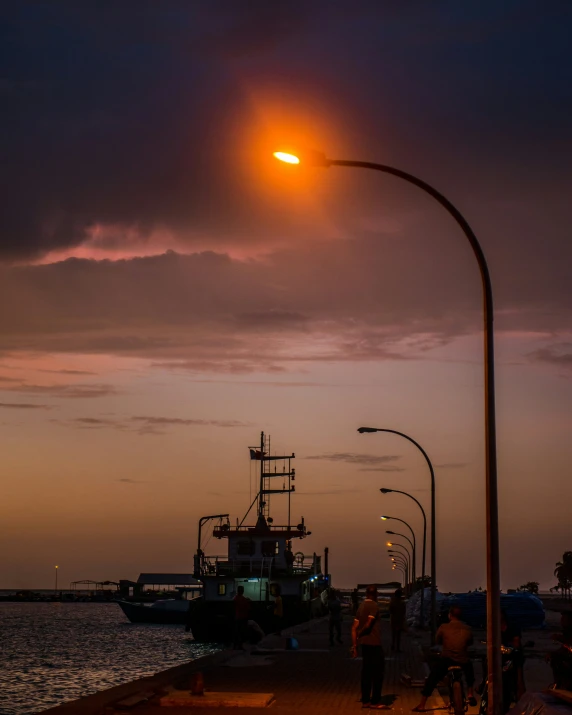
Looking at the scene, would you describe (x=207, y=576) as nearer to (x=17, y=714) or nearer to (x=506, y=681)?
(x=17, y=714)

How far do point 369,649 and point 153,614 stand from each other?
11061 centimetres

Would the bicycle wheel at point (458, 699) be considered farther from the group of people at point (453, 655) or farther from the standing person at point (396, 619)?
the standing person at point (396, 619)

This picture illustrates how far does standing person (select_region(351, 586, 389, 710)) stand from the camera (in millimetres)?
17031

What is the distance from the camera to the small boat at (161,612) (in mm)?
116875

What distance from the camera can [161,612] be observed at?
120125mm

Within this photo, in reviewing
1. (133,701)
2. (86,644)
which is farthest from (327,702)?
(86,644)

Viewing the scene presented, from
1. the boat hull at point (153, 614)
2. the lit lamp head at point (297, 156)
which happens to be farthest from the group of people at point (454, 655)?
the boat hull at point (153, 614)

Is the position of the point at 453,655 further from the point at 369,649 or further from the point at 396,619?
the point at 396,619

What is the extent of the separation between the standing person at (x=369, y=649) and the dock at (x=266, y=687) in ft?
1.12

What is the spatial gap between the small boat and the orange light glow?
10683 centimetres

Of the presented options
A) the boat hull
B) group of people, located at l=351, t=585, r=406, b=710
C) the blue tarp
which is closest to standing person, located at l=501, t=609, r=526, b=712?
group of people, located at l=351, t=585, r=406, b=710

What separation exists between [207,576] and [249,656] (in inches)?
1178

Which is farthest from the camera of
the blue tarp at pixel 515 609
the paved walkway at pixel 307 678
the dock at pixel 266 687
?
the blue tarp at pixel 515 609

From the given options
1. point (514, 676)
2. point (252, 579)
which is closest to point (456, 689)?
point (514, 676)
